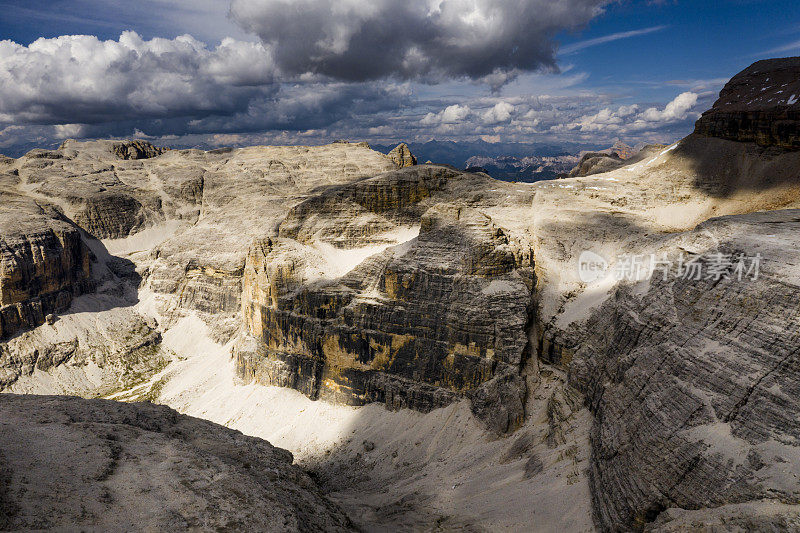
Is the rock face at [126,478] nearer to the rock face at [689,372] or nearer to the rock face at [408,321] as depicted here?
the rock face at [689,372]

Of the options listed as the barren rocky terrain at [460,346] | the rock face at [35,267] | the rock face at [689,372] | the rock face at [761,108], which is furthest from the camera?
the rock face at [35,267]

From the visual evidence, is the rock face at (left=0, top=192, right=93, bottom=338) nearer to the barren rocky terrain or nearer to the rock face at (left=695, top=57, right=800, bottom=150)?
the barren rocky terrain

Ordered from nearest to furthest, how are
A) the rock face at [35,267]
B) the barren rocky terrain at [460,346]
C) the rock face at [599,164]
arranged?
the barren rocky terrain at [460,346] < the rock face at [35,267] < the rock face at [599,164]

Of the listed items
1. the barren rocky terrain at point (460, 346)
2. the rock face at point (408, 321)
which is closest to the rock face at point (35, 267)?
the barren rocky terrain at point (460, 346)

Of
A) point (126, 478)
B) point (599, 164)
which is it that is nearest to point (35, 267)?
point (126, 478)

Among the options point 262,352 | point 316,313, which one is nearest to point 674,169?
point 316,313

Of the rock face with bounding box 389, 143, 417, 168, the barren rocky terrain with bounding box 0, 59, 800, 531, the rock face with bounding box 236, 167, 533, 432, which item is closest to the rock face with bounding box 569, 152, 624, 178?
the barren rocky terrain with bounding box 0, 59, 800, 531

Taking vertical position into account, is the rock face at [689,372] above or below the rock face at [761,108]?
below
